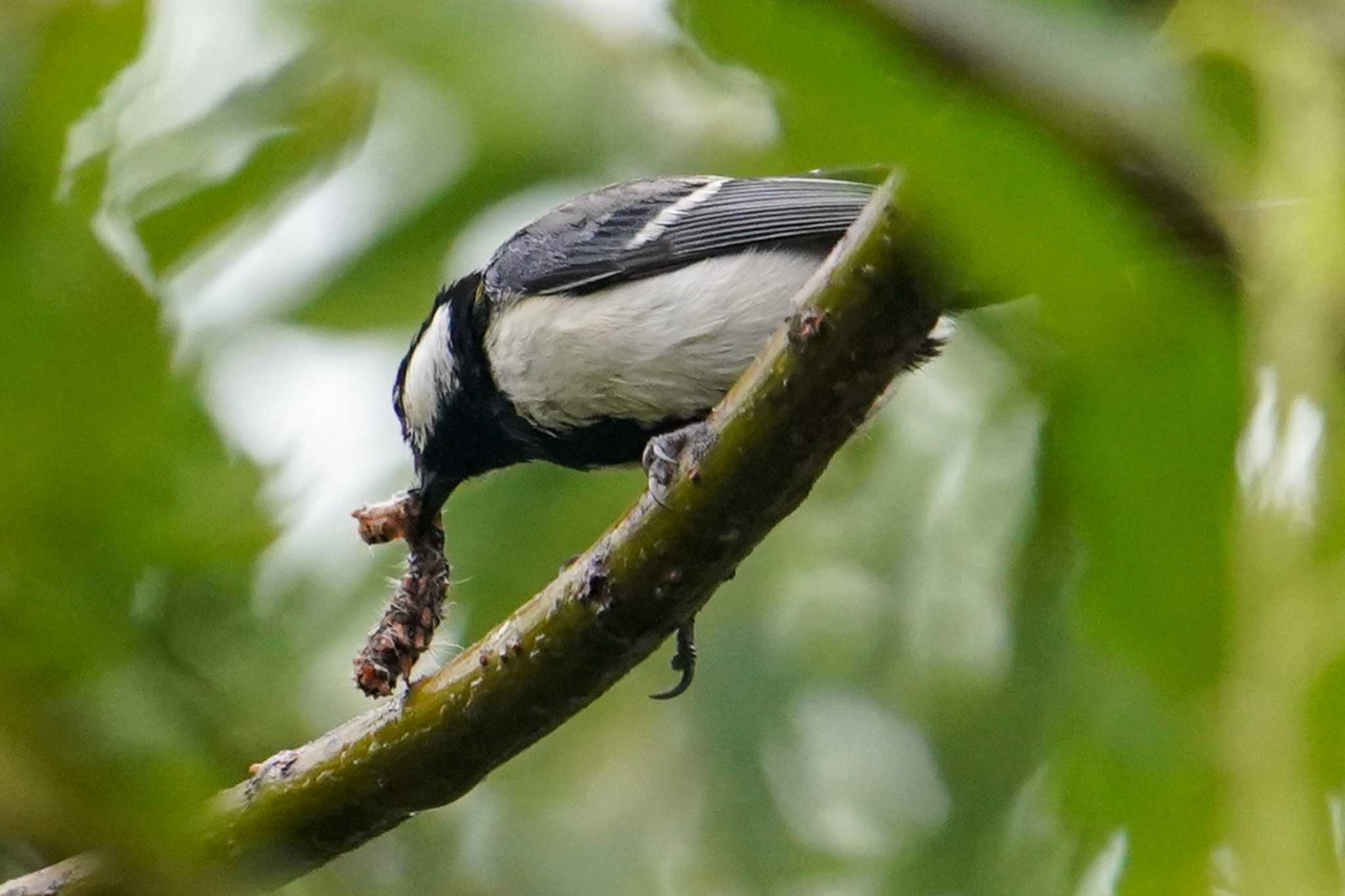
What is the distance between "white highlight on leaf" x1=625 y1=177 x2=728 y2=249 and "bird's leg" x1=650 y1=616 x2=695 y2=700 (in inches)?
30.0

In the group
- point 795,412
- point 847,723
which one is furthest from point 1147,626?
point 847,723

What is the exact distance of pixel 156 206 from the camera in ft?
2.15

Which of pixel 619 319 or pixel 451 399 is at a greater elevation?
pixel 619 319

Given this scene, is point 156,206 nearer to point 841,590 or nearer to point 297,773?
point 297,773

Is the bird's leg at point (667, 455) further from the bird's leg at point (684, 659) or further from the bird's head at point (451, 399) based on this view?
the bird's head at point (451, 399)

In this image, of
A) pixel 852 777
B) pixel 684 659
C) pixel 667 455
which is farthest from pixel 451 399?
pixel 667 455

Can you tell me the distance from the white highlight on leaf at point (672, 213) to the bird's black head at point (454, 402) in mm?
412

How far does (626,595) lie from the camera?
1.88m

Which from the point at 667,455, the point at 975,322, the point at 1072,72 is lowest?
the point at 667,455

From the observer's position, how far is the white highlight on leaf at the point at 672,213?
9.87 feet

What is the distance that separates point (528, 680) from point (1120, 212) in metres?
1.69

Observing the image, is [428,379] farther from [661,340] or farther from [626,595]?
[626,595]

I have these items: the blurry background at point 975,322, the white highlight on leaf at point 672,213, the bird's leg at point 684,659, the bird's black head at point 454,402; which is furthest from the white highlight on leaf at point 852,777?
the blurry background at point 975,322

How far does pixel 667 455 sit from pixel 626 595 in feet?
0.74
